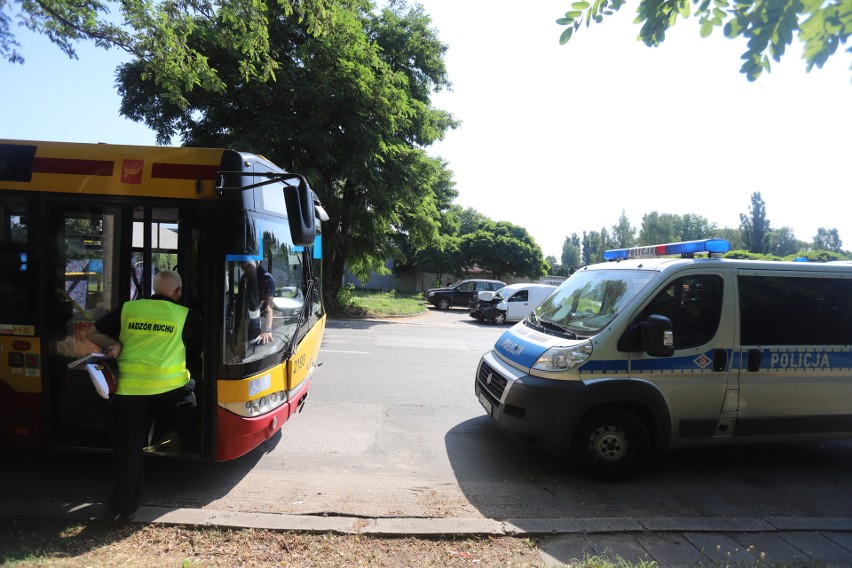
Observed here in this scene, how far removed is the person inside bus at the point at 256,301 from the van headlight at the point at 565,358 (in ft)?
8.01

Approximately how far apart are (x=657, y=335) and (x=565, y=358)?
0.80 meters

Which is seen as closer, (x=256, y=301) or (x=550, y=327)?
(x=256, y=301)

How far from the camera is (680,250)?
5.03 m

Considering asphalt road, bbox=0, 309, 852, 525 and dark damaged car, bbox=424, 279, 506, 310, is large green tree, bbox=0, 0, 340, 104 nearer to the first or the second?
asphalt road, bbox=0, 309, 852, 525

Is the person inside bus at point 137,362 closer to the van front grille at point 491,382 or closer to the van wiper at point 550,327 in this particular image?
the van front grille at point 491,382

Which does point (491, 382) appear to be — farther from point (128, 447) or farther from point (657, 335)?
point (128, 447)

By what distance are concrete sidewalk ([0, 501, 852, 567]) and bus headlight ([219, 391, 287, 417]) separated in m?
0.74

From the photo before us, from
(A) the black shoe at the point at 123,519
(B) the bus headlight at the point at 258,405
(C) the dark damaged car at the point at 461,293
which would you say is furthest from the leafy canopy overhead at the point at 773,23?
(C) the dark damaged car at the point at 461,293

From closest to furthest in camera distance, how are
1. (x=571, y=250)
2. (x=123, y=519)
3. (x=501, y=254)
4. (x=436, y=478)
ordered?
1. (x=123, y=519)
2. (x=436, y=478)
3. (x=501, y=254)
4. (x=571, y=250)

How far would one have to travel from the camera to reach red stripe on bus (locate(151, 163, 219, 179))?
12.8ft

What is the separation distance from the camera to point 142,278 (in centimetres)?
408

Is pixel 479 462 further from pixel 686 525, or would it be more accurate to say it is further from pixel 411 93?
pixel 411 93

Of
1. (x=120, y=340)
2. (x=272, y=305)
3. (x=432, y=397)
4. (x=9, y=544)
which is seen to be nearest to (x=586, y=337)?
(x=272, y=305)

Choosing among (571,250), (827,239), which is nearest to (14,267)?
(827,239)
